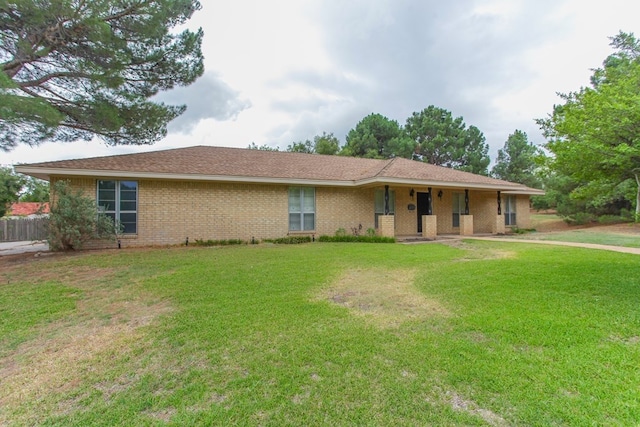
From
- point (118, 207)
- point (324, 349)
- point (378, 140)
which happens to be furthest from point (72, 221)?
point (378, 140)

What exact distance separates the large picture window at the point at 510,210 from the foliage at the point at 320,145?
17.0m

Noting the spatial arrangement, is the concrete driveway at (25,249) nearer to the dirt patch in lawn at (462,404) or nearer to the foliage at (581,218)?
the dirt patch in lawn at (462,404)

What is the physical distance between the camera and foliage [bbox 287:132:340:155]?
31.2 m

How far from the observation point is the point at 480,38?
1258cm

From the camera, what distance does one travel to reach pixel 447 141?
3062cm

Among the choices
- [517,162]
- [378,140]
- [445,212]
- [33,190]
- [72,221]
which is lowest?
[72,221]

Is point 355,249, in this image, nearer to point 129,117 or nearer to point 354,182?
point 354,182

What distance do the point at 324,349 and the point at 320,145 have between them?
2941 centimetres

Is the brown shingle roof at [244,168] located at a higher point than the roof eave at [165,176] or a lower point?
higher

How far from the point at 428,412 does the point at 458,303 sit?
2722mm

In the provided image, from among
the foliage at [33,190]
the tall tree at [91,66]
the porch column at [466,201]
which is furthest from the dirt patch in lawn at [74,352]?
the foliage at [33,190]

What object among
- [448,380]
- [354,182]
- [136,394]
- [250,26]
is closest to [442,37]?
[354,182]

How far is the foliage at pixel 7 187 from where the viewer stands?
65.9 ft

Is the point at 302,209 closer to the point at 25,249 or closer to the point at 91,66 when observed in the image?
the point at 91,66
